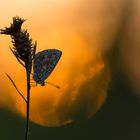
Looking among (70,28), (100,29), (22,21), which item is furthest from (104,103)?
(22,21)

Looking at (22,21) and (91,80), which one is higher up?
(22,21)

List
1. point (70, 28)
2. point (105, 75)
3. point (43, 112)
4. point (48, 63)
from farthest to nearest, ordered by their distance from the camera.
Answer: point (70, 28) → point (105, 75) → point (43, 112) → point (48, 63)

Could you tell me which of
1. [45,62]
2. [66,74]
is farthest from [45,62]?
[66,74]

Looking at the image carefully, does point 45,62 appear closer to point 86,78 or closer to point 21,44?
point 21,44

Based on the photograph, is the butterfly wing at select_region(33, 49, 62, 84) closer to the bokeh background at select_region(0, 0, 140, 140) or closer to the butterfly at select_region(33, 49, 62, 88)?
the butterfly at select_region(33, 49, 62, 88)

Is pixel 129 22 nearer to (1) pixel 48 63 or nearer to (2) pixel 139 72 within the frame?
(2) pixel 139 72

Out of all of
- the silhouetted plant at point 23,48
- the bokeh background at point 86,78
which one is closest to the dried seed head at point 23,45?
the silhouetted plant at point 23,48

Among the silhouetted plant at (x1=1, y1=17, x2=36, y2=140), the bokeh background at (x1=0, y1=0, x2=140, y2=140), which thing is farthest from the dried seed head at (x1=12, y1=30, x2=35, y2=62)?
the bokeh background at (x1=0, y1=0, x2=140, y2=140)
